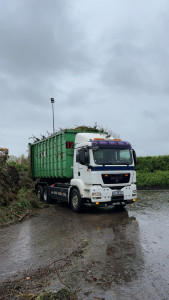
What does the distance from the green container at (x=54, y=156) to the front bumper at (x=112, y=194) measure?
1901mm

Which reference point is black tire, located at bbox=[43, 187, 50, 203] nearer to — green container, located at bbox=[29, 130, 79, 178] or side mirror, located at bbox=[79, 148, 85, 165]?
green container, located at bbox=[29, 130, 79, 178]

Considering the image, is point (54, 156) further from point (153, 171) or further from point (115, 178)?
point (153, 171)

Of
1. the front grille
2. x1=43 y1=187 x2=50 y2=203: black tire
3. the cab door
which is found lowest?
x1=43 y1=187 x2=50 y2=203: black tire

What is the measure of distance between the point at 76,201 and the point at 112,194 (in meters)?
1.51

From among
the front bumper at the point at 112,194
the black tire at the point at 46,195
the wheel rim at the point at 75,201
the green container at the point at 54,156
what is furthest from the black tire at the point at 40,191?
the front bumper at the point at 112,194

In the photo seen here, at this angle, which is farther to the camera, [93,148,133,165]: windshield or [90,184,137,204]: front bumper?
[93,148,133,165]: windshield

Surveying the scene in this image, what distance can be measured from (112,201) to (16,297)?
5.91m

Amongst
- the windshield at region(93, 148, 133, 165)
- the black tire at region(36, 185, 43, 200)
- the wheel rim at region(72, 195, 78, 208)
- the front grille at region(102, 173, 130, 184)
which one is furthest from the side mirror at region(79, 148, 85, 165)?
the black tire at region(36, 185, 43, 200)

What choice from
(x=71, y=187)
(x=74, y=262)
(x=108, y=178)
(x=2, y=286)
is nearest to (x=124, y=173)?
(x=108, y=178)

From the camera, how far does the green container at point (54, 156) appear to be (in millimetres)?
10273

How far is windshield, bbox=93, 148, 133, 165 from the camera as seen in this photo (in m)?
8.95

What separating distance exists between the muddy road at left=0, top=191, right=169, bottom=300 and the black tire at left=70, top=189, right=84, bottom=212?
3.13 feet

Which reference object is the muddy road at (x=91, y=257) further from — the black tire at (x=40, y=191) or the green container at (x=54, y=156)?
the black tire at (x=40, y=191)

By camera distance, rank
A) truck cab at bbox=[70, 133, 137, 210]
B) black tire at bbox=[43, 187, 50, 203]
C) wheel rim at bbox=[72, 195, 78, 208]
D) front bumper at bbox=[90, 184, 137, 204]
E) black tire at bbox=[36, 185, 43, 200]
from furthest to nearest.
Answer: black tire at bbox=[36, 185, 43, 200], black tire at bbox=[43, 187, 50, 203], wheel rim at bbox=[72, 195, 78, 208], truck cab at bbox=[70, 133, 137, 210], front bumper at bbox=[90, 184, 137, 204]
